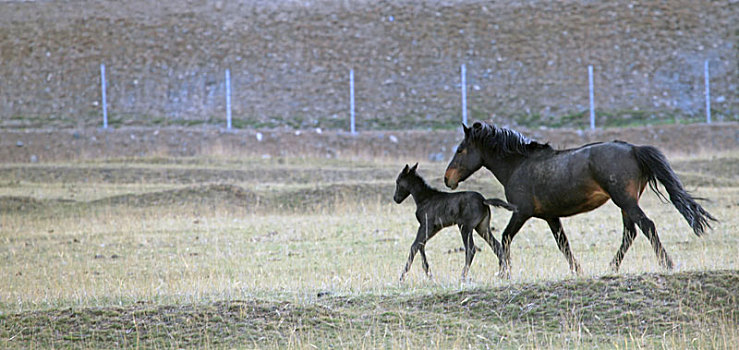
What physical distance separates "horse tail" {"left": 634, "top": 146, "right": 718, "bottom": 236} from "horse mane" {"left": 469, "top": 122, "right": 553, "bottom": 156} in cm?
132

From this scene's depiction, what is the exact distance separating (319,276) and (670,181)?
4.64 m

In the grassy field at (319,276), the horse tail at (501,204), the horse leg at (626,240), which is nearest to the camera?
the grassy field at (319,276)

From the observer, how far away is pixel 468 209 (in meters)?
10.8

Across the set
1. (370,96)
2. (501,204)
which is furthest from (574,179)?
(370,96)

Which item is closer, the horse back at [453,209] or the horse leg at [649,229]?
the horse leg at [649,229]

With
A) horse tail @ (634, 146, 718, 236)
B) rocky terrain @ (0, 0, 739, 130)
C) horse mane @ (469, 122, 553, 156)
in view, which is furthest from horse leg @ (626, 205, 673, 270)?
rocky terrain @ (0, 0, 739, 130)

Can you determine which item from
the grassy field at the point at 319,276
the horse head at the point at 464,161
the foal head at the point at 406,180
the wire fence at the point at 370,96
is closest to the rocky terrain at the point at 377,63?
the wire fence at the point at 370,96

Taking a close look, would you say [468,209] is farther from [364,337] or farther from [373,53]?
[373,53]

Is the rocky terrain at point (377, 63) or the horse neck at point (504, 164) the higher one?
the rocky terrain at point (377, 63)

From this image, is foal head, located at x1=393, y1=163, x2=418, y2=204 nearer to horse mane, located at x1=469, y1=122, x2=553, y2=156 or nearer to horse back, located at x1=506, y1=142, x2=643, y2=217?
horse mane, located at x1=469, y1=122, x2=553, y2=156

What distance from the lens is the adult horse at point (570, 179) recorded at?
9.70m

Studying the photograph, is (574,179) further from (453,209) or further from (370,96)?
(370,96)

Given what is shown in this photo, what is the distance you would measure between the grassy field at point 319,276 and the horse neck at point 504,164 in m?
1.24

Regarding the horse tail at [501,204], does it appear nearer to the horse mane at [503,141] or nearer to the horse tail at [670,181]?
the horse mane at [503,141]
